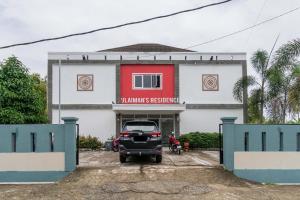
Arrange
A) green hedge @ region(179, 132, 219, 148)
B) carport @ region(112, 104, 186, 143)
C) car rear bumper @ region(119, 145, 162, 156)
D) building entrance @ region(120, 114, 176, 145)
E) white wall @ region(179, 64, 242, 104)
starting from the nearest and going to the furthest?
car rear bumper @ region(119, 145, 162, 156)
green hedge @ region(179, 132, 219, 148)
carport @ region(112, 104, 186, 143)
white wall @ region(179, 64, 242, 104)
building entrance @ region(120, 114, 176, 145)

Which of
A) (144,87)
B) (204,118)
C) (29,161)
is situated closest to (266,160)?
(29,161)

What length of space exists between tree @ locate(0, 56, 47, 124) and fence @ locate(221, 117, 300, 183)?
717 inches

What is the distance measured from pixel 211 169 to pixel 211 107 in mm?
16827

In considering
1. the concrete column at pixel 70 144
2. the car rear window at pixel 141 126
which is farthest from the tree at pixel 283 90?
the concrete column at pixel 70 144

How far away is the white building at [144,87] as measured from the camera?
96.6 ft

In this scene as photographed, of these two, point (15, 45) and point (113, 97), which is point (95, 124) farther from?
point (15, 45)

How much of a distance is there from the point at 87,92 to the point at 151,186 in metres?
19.5

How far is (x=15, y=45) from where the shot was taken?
13109 mm

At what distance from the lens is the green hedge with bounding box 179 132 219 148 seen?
2641cm

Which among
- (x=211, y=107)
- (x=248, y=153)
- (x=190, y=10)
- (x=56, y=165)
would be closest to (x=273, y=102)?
(x=211, y=107)

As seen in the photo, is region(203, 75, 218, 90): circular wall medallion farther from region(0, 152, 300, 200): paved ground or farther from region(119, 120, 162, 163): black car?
region(0, 152, 300, 200): paved ground

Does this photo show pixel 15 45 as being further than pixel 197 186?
Yes

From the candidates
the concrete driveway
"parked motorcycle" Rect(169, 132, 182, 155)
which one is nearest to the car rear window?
the concrete driveway

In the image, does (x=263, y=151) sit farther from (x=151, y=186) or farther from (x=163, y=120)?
(x=163, y=120)
